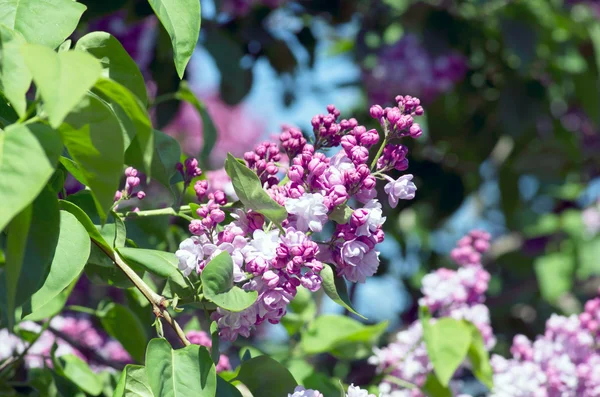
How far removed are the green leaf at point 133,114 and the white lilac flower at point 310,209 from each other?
150 mm

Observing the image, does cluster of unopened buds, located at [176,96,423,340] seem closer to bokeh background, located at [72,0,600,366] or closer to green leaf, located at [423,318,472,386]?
green leaf, located at [423,318,472,386]

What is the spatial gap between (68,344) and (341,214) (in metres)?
0.71

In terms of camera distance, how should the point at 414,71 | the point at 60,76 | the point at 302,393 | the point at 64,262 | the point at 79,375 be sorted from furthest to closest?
the point at 414,71 < the point at 79,375 < the point at 302,393 < the point at 64,262 < the point at 60,76

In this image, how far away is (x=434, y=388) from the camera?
1.00m

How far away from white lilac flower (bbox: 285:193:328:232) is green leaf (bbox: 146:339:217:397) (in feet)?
0.46

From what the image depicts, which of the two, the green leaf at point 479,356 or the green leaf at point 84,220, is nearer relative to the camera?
the green leaf at point 84,220

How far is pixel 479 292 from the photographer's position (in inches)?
42.4

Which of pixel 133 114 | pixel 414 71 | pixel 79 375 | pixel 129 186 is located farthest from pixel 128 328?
pixel 414 71

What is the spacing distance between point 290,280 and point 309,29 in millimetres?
1569

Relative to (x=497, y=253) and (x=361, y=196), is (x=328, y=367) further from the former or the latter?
(x=361, y=196)

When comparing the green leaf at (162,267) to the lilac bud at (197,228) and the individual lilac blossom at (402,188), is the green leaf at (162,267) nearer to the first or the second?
the lilac bud at (197,228)

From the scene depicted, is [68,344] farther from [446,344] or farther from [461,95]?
[461,95]

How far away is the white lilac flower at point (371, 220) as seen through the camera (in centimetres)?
65

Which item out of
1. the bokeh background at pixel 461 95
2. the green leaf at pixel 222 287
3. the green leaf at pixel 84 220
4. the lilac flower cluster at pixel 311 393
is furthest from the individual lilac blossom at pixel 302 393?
the bokeh background at pixel 461 95
